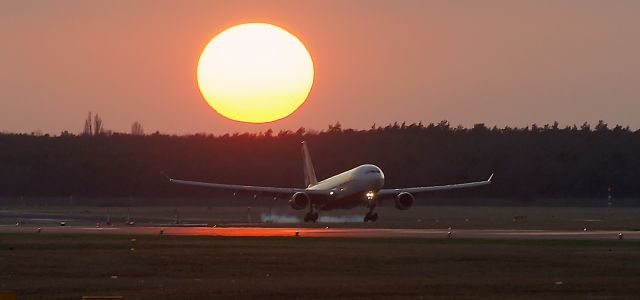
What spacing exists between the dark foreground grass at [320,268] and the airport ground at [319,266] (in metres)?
0.03

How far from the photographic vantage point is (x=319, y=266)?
40656mm

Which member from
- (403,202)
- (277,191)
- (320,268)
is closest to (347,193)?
(403,202)

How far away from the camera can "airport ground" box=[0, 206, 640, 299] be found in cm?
3272

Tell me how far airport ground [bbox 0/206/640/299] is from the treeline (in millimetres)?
85334

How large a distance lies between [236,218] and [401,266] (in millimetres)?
57714

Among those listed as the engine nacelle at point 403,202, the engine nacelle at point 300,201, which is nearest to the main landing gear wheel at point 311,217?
the engine nacelle at point 300,201

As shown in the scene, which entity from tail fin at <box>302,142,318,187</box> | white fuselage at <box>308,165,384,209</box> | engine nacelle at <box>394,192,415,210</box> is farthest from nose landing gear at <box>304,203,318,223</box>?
tail fin at <box>302,142,318,187</box>

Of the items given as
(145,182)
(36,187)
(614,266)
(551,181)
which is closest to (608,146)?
(551,181)

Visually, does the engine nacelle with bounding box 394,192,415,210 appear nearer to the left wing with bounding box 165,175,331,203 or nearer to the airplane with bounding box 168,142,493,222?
the airplane with bounding box 168,142,493,222

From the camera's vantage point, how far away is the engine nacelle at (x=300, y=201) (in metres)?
92.9

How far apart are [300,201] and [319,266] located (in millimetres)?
52546

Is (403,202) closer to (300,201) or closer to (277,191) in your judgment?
(300,201)

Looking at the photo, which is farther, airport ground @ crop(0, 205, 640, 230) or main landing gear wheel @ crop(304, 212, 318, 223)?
main landing gear wheel @ crop(304, 212, 318, 223)

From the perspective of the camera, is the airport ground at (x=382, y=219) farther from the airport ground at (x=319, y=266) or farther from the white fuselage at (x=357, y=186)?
the airport ground at (x=319, y=266)
